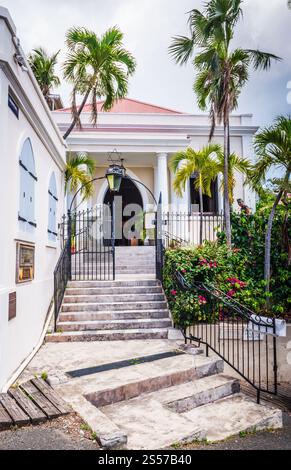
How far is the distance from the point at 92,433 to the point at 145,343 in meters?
3.06

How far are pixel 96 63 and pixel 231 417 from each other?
8.91m

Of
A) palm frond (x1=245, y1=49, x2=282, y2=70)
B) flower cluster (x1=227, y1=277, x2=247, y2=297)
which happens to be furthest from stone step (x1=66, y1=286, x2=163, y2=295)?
palm frond (x1=245, y1=49, x2=282, y2=70)

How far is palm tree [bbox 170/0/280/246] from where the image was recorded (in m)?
8.17

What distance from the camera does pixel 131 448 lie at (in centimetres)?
317

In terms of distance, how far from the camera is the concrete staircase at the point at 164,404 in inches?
134

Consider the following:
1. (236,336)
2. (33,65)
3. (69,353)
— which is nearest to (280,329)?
(236,336)

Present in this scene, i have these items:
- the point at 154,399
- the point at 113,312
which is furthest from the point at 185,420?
the point at 113,312

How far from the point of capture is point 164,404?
4.10 meters

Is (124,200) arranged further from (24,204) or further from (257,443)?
(257,443)

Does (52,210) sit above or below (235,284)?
above

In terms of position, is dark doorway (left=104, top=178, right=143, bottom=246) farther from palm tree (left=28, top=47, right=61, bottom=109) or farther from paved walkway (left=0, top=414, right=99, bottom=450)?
paved walkway (left=0, top=414, right=99, bottom=450)

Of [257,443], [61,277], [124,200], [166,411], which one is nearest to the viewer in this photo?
[257,443]

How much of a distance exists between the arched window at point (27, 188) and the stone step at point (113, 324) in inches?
82.1

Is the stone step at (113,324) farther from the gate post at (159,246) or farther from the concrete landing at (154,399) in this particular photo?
the gate post at (159,246)
